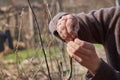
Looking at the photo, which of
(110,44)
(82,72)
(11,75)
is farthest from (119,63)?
(82,72)

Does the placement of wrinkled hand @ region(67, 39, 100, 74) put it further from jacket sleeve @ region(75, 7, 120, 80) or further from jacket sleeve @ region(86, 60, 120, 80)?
jacket sleeve @ region(75, 7, 120, 80)

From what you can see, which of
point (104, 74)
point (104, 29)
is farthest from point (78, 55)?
point (104, 29)

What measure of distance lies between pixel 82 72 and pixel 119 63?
4.70ft

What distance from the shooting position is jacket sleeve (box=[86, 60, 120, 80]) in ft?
6.31

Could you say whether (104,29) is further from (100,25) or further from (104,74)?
(104,74)

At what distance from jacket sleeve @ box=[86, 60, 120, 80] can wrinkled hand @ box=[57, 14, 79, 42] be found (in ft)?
0.56

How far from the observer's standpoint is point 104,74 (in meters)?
1.96

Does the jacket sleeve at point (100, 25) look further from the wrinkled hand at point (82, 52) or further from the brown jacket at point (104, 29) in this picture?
the wrinkled hand at point (82, 52)

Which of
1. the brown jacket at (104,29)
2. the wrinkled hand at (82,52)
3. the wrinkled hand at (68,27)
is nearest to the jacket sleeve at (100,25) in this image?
the brown jacket at (104,29)

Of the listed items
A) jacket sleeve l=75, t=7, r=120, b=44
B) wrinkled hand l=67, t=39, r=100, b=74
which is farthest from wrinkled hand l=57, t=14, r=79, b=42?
jacket sleeve l=75, t=7, r=120, b=44

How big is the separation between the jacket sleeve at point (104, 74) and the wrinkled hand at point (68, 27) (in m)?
0.17

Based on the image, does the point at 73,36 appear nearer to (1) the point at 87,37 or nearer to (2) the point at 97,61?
(2) the point at 97,61

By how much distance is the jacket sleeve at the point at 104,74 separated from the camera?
1.92 meters

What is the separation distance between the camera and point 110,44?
2271 millimetres
